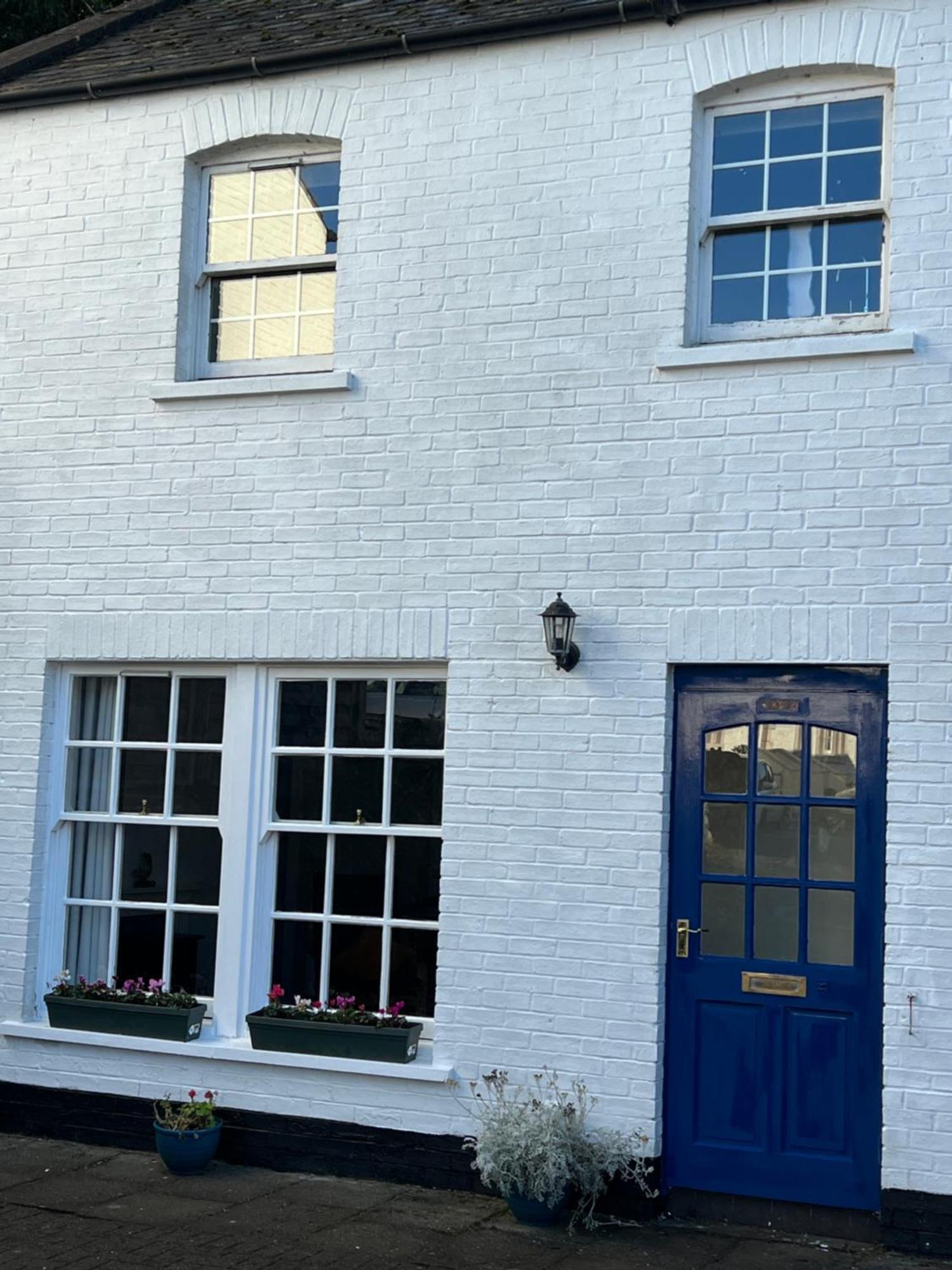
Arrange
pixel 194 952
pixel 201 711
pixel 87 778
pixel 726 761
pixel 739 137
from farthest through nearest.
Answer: pixel 87 778
pixel 201 711
pixel 194 952
pixel 739 137
pixel 726 761

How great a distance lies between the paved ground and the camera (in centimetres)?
628

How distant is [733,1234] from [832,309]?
14.5ft

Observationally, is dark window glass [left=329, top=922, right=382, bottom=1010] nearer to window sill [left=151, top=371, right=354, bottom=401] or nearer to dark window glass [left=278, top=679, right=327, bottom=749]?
dark window glass [left=278, top=679, right=327, bottom=749]

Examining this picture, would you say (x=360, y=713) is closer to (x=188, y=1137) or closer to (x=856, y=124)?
(x=188, y=1137)

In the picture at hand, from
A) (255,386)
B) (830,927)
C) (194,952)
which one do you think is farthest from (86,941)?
(830,927)

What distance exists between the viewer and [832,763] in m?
6.98

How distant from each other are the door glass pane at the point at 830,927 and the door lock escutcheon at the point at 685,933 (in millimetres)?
512

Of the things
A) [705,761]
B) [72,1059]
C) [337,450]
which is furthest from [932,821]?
[72,1059]

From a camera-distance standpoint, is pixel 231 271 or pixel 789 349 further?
pixel 231 271

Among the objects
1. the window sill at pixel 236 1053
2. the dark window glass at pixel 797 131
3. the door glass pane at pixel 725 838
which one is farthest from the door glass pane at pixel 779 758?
the dark window glass at pixel 797 131

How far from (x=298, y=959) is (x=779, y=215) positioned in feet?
15.2

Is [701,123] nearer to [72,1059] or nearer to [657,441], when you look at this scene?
[657,441]

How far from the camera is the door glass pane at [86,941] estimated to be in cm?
845

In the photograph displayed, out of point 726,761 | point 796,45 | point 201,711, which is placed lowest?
point 726,761
